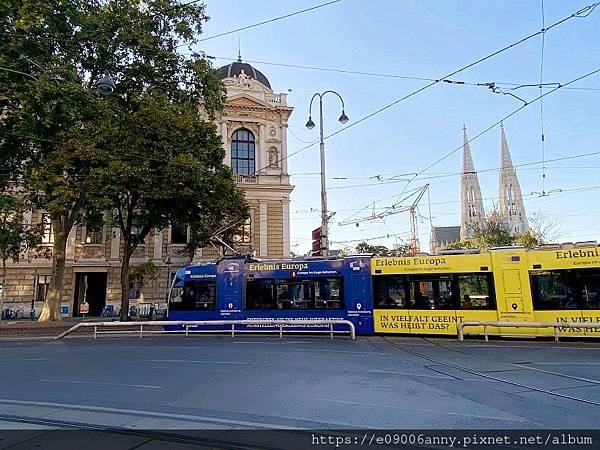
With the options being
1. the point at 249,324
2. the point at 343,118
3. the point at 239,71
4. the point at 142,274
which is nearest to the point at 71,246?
the point at 142,274

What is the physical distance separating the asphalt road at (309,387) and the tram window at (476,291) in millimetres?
2145

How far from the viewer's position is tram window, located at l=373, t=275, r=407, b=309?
17672mm

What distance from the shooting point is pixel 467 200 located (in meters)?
87.9

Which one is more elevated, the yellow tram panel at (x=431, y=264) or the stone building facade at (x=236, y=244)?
the stone building facade at (x=236, y=244)

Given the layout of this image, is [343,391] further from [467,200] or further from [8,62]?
[467,200]

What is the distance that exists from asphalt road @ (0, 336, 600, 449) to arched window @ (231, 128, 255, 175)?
29.4m

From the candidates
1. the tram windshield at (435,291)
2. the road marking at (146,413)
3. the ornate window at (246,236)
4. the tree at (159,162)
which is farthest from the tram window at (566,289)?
the ornate window at (246,236)

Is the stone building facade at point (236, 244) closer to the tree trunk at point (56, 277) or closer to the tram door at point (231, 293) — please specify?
the tree trunk at point (56, 277)

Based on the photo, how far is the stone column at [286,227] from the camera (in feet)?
133

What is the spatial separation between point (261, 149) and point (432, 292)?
2838cm

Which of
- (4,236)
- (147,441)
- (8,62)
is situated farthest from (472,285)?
(4,236)

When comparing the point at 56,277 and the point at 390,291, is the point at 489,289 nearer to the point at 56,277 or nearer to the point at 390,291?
the point at 390,291

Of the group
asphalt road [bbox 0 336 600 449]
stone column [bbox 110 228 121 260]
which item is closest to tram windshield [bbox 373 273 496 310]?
asphalt road [bbox 0 336 600 449]

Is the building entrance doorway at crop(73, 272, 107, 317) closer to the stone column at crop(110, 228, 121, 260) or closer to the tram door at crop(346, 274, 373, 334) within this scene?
the stone column at crop(110, 228, 121, 260)
